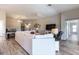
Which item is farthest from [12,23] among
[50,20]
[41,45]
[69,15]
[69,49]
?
[41,45]

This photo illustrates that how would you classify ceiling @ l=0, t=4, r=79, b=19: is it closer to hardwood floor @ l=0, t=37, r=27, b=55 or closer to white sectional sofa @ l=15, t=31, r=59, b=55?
hardwood floor @ l=0, t=37, r=27, b=55

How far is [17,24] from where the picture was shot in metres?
16.3

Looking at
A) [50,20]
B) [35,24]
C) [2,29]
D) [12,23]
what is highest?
[50,20]

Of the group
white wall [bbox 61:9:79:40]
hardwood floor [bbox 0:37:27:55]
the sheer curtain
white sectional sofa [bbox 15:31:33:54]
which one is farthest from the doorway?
the sheer curtain

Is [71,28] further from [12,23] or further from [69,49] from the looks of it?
[12,23]

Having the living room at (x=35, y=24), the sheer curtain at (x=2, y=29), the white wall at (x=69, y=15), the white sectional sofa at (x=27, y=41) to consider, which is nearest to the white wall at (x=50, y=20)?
the living room at (x=35, y=24)

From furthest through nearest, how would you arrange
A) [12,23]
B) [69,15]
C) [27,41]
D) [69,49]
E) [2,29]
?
[12,23]
[2,29]
[69,15]
[69,49]
[27,41]

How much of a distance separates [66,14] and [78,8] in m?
1.65

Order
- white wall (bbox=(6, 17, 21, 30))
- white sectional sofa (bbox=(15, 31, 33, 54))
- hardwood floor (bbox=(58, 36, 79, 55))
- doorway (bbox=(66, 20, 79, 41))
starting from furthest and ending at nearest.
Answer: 1. white wall (bbox=(6, 17, 21, 30))
2. doorway (bbox=(66, 20, 79, 41))
3. hardwood floor (bbox=(58, 36, 79, 55))
4. white sectional sofa (bbox=(15, 31, 33, 54))

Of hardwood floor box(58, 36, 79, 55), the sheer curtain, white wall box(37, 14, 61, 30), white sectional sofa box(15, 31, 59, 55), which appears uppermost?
white wall box(37, 14, 61, 30)

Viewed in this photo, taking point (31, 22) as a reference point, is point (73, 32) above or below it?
below
